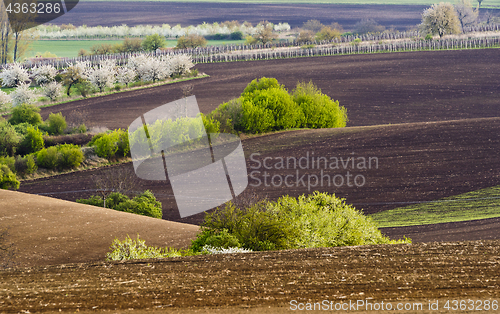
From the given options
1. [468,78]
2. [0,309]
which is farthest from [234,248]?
[468,78]

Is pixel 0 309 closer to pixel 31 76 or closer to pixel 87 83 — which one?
pixel 87 83

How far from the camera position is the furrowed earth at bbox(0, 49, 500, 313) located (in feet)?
39.5

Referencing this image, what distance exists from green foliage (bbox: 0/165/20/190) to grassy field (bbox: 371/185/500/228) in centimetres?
2410

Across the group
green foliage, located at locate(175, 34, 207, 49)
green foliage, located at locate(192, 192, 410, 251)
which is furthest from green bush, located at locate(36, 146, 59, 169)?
green foliage, located at locate(175, 34, 207, 49)

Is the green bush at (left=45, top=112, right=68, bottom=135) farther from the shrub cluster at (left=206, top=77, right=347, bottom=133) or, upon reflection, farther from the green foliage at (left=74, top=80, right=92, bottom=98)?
the green foliage at (left=74, top=80, right=92, bottom=98)

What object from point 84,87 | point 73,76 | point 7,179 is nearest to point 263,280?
point 7,179

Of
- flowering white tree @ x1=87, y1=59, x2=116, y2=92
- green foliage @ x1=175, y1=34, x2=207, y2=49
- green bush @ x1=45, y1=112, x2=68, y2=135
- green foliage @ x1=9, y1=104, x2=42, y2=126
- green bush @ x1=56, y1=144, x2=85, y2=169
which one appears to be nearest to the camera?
green bush @ x1=56, y1=144, x2=85, y2=169

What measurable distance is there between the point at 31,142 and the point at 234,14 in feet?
487

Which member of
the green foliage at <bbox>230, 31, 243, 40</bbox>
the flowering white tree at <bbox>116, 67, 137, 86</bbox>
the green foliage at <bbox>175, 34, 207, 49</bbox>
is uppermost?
the green foliage at <bbox>230, 31, 243, 40</bbox>

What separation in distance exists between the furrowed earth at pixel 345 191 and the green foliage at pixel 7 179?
0.86 metres

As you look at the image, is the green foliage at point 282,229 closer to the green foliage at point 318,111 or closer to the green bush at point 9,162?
the green bush at point 9,162

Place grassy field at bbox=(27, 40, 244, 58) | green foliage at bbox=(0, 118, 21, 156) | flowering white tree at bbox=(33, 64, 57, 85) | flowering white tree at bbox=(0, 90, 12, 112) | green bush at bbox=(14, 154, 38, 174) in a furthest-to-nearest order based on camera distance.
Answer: grassy field at bbox=(27, 40, 244, 58) < flowering white tree at bbox=(33, 64, 57, 85) < flowering white tree at bbox=(0, 90, 12, 112) < green foliage at bbox=(0, 118, 21, 156) < green bush at bbox=(14, 154, 38, 174)

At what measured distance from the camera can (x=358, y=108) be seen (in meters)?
63.3

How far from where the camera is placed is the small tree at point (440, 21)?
10425cm
